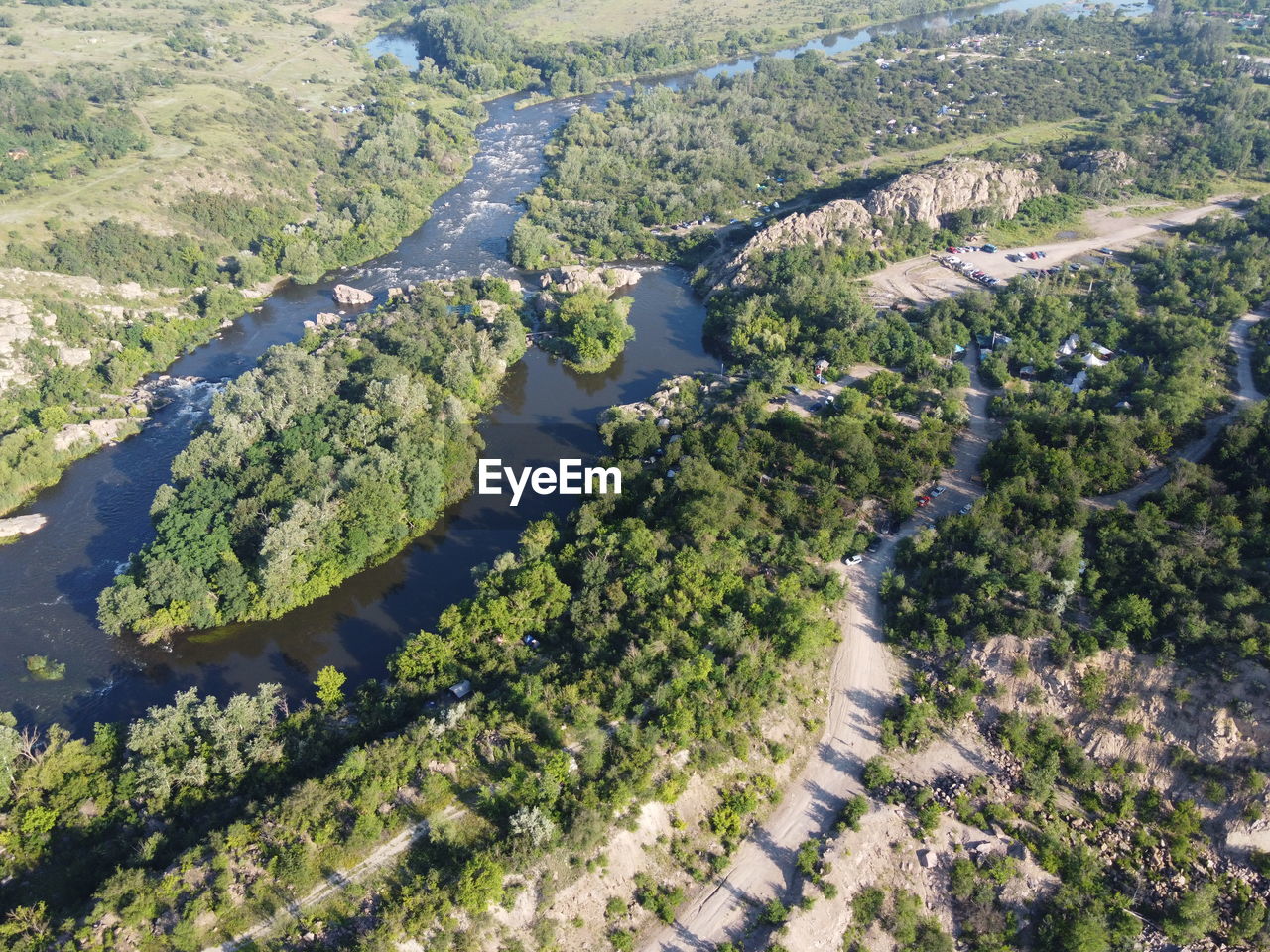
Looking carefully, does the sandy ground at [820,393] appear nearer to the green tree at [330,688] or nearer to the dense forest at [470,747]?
the dense forest at [470,747]

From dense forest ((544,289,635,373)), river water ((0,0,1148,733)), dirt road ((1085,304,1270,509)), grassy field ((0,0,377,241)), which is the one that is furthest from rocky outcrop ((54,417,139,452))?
dirt road ((1085,304,1270,509))

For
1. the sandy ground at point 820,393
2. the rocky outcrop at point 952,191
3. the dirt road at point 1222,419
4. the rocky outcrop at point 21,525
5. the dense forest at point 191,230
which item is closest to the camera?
the dirt road at point 1222,419

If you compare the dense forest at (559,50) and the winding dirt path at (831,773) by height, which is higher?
the dense forest at (559,50)

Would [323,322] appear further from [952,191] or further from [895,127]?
[895,127]

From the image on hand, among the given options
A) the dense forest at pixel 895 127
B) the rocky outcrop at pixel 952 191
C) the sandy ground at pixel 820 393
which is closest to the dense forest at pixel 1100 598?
the sandy ground at pixel 820 393

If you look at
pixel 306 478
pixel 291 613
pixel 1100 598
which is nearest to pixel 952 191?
pixel 1100 598

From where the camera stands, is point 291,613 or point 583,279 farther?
point 583,279
